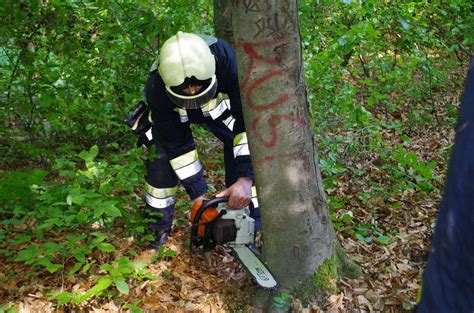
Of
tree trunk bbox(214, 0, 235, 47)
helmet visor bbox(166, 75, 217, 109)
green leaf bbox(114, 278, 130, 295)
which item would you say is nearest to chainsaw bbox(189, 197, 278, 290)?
helmet visor bbox(166, 75, 217, 109)

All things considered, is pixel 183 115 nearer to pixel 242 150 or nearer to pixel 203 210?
pixel 242 150

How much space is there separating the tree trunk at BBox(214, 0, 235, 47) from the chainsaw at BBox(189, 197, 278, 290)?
191 centimetres

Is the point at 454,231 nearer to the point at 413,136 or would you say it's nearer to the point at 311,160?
the point at 311,160

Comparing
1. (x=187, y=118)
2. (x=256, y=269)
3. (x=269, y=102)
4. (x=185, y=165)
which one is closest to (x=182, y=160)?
(x=185, y=165)

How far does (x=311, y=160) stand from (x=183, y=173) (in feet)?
4.25

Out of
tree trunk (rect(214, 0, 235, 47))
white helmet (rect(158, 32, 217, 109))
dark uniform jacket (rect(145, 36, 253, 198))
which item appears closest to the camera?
white helmet (rect(158, 32, 217, 109))

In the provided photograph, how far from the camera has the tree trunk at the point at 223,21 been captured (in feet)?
14.9

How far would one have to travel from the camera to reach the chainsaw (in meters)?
3.35

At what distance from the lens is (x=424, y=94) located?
27.7ft

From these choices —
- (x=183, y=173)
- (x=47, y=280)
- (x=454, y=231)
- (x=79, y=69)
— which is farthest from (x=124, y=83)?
(x=454, y=231)

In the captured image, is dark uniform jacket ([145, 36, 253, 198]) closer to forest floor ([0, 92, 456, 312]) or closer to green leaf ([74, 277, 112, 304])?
forest floor ([0, 92, 456, 312])

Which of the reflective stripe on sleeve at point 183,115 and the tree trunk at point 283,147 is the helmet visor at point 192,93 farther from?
the tree trunk at point 283,147

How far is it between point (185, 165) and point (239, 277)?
1017 millimetres

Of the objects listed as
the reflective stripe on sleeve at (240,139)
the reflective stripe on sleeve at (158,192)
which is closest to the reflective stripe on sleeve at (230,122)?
the reflective stripe on sleeve at (240,139)
